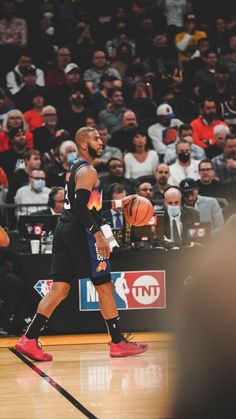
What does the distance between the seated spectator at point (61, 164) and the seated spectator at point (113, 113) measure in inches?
90.4

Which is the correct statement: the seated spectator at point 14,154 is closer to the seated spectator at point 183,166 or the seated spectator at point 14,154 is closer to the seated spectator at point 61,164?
the seated spectator at point 61,164

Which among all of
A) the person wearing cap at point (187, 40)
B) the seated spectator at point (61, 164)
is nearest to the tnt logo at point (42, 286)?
the seated spectator at point (61, 164)

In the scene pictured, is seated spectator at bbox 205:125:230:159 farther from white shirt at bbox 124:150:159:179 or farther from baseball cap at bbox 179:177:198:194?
baseball cap at bbox 179:177:198:194

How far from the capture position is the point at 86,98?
52.5 feet

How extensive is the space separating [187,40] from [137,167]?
6.10m

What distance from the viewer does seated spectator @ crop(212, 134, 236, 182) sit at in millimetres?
13758

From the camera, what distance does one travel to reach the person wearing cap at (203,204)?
11.7 meters

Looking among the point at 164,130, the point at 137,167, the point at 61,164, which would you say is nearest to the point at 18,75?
the point at 164,130

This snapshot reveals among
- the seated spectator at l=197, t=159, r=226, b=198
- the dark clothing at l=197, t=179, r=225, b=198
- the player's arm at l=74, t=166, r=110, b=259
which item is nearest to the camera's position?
the player's arm at l=74, t=166, r=110, b=259

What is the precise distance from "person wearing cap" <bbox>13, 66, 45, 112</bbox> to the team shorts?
760 centimetres

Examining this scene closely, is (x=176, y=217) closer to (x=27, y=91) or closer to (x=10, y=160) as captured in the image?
(x=10, y=160)

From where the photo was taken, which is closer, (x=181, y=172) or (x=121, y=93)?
(x=181, y=172)

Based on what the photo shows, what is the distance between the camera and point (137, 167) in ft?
44.9

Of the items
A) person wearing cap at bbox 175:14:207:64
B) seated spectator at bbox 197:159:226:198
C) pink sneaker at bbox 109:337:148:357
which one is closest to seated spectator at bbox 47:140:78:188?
seated spectator at bbox 197:159:226:198
